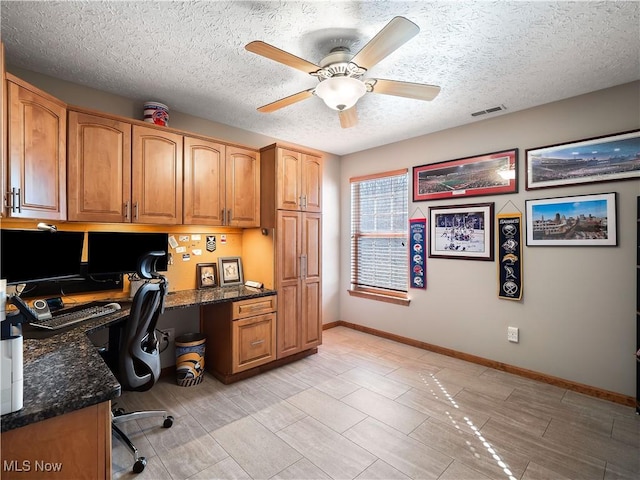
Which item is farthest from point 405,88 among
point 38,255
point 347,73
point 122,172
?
point 38,255

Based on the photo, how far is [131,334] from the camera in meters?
1.97

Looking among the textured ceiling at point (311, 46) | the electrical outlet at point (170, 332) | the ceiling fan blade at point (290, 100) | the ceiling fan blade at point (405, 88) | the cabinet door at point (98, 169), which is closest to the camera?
the textured ceiling at point (311, 46)

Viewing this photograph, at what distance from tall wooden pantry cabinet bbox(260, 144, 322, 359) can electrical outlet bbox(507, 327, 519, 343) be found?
203cm

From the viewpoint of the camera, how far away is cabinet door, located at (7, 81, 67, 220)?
1966 mm

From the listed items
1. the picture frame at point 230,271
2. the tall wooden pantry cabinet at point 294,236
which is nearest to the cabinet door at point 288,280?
the tall wooden pantry cabinet at point 294,236

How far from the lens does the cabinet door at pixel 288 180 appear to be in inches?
133

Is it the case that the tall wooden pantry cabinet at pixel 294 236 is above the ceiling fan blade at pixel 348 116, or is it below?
below

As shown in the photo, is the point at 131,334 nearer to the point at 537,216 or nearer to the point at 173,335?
the point at 173,335

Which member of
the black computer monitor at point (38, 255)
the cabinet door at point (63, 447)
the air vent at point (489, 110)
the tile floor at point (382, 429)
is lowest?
the tile floor at point (382, 429)

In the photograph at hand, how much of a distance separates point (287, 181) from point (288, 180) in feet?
0.07

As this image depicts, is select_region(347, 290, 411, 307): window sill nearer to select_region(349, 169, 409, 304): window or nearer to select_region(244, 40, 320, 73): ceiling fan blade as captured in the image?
select_region(349, 169, 409, 304): window

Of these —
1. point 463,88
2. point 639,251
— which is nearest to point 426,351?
point 639,251

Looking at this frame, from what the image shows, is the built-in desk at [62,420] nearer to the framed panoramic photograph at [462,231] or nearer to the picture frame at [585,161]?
the framed panoramic photograph at [462,231]

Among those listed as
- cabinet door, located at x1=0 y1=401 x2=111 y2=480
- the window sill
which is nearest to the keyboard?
cabinet door, located at x1=0 y1=401 x2=111 y2=480
